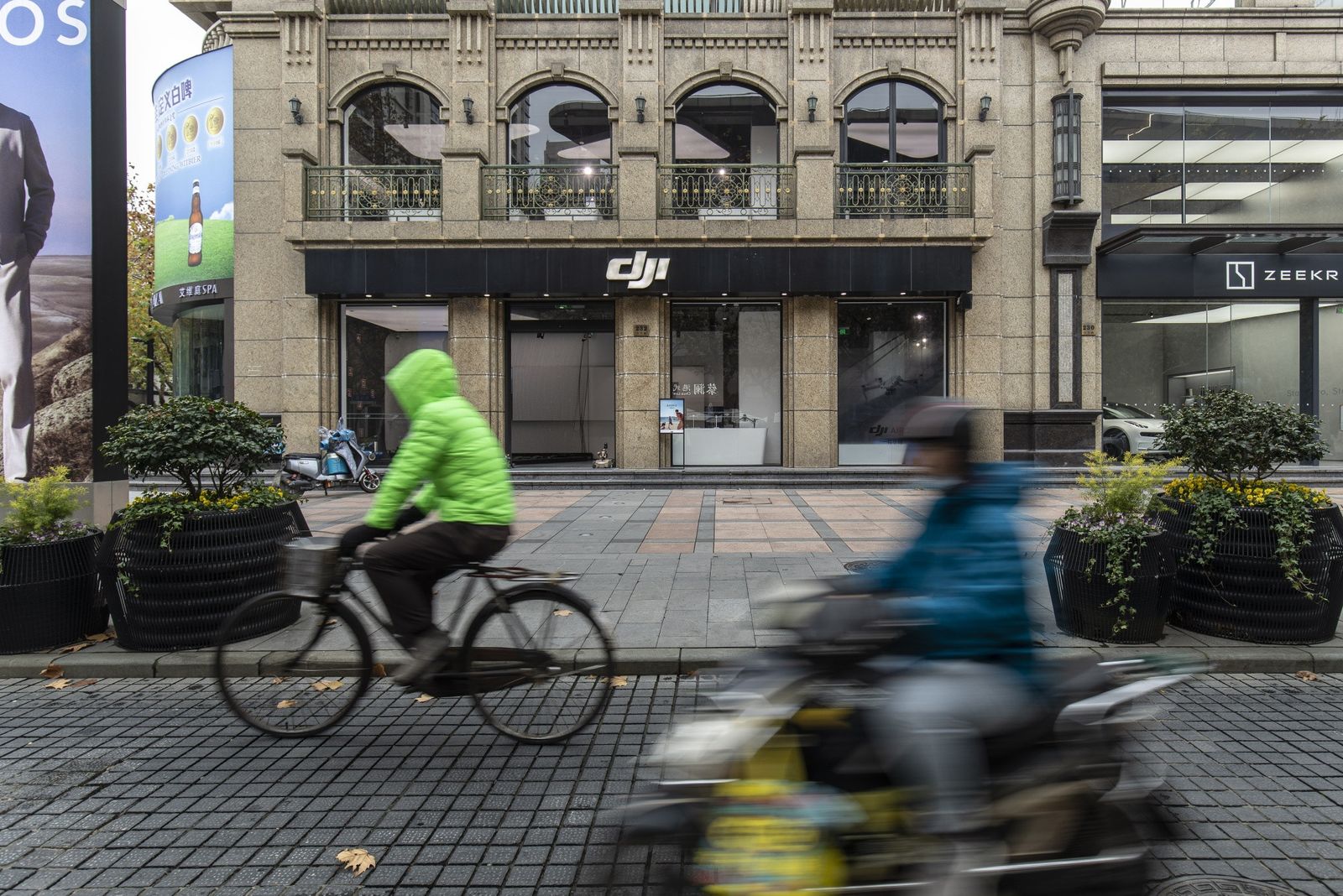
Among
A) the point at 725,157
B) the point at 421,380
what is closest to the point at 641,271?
the point at 725,157

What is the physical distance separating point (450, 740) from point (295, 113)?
669 inches

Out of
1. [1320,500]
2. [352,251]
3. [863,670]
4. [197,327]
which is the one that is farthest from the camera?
[197,327]

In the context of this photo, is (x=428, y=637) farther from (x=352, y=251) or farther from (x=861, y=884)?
(x=352, y=251)

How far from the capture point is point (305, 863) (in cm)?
281

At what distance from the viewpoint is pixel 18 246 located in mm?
7035

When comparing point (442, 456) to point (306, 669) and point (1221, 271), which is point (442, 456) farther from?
point (1221, 271)

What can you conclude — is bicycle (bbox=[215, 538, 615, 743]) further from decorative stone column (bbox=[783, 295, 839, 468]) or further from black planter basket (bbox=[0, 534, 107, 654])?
decorative stone column (bbox=[783, 295, 839, 468])

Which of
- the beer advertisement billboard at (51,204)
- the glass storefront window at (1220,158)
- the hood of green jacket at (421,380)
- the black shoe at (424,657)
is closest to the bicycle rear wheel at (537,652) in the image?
the black shoe at (424,657)

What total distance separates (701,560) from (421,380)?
4.93m

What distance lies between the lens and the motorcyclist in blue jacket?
2.17 m

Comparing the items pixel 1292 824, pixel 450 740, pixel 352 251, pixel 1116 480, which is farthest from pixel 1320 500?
pixel 352 251

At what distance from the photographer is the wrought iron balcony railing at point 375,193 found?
1627cm

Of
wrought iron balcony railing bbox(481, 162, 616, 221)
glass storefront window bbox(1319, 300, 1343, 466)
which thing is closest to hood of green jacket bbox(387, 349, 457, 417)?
wrought iron balcony railing bbox(481, 162, 616, 221)

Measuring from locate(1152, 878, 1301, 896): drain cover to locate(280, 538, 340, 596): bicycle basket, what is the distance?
3.87 metres
